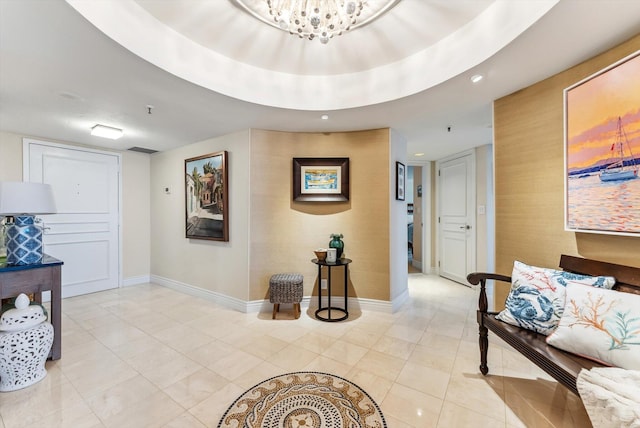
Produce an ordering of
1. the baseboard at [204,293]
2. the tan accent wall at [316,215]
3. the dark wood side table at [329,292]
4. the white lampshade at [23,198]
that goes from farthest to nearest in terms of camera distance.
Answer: the baseboard at [204,293], the tan accent wall at [316,215], the dark wood side table at [329,292], the white lampshade at [23,198]

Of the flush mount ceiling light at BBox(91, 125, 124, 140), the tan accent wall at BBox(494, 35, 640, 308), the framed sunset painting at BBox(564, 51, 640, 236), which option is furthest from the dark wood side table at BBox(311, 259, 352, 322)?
the flush mount ceiling light at BBox(91, 125, 124, 140)

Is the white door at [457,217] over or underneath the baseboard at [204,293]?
over

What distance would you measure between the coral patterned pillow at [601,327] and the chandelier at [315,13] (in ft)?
6.68

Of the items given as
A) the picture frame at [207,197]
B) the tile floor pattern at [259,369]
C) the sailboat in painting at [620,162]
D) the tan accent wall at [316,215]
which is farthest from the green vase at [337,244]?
the sailboat in painting at [620,162]

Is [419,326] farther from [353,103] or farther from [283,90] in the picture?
[283,90]

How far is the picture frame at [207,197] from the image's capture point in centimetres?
336

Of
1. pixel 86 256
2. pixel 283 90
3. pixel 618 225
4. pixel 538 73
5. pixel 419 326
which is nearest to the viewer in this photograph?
pixel 618 225

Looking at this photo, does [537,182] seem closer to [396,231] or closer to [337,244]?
[396,231]

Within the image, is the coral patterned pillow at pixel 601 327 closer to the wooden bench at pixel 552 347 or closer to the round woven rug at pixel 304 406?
the wooden bench at pixel 552 347

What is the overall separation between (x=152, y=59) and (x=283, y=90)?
1.07 metres

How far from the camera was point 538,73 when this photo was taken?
1910mm

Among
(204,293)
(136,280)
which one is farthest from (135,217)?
(204,293)

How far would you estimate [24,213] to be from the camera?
6.59ft

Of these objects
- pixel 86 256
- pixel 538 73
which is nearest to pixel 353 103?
pixel 538 73
